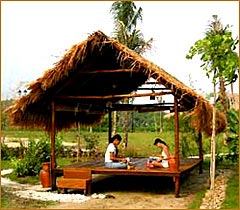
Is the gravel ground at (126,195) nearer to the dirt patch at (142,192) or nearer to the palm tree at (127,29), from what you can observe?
the dirt patch at (142,192)

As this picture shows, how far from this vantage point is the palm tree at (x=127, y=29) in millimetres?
18170

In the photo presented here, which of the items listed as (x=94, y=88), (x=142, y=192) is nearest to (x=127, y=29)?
(x=94, y=88)

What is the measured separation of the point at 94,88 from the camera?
1135 cm

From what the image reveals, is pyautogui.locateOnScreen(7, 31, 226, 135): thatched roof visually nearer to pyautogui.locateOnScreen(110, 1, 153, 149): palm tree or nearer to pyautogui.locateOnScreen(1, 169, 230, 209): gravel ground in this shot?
pyautogui.locateOnScreen(1, 169, 230, 209): gravel ground

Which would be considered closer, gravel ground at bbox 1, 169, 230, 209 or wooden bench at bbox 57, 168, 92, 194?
gravel ground at bbox 1, 169, 230, 209

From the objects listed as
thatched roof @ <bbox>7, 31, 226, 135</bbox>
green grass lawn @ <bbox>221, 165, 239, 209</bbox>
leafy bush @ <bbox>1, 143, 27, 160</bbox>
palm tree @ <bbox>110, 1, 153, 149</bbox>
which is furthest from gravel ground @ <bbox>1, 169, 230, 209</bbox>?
palm tree @ <bbox>110, 1, 153, 149</bbox>

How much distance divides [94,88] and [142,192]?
3.32 m

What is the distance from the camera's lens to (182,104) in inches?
417

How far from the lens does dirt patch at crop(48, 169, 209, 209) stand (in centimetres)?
746

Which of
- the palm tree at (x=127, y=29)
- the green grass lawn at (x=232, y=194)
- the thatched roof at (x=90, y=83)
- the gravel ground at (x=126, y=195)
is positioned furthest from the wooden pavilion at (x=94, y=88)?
the palm tree at (x=127, y=29)

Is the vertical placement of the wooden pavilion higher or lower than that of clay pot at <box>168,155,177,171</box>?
higher

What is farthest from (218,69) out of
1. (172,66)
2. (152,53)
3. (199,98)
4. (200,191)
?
(172,66)

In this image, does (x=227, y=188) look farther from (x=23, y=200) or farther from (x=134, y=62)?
(x=23, y=200)

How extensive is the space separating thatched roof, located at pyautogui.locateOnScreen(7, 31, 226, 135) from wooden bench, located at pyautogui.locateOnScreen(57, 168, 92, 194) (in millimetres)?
1406
